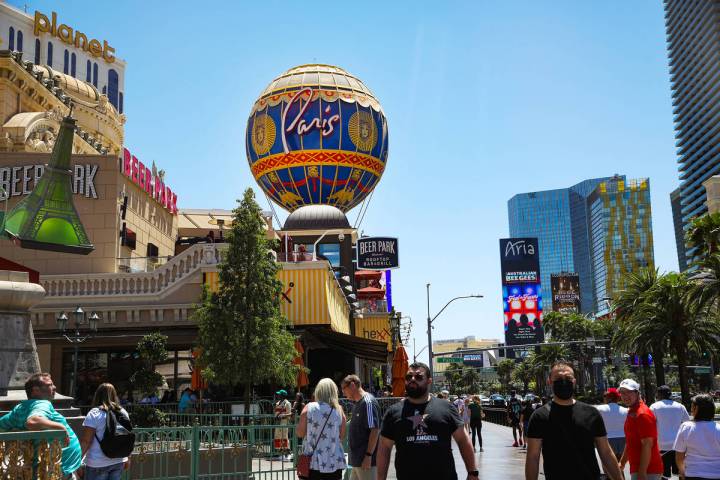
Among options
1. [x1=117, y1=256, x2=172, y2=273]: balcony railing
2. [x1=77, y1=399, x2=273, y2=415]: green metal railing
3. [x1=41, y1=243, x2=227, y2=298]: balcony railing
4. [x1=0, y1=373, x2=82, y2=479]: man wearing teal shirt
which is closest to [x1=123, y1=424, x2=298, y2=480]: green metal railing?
[x1=0, y1=373, x2=82, y2=479]: man wearing teal shirt

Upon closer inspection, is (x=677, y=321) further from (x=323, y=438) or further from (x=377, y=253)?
(x=323, y=438)

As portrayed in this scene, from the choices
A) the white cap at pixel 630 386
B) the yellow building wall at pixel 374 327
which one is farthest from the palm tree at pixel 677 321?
the white cap at pixel 630 386

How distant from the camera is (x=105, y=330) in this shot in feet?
93.4

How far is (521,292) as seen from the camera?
88.9m

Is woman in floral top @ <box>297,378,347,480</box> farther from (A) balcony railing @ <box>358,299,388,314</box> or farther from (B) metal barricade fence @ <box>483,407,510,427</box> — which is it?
(A) balcony railing @ <box>358,299,388,314</box>

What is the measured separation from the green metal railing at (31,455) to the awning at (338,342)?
2129 cm

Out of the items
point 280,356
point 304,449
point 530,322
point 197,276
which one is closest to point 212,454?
point 304,449

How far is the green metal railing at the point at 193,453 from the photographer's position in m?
11.5

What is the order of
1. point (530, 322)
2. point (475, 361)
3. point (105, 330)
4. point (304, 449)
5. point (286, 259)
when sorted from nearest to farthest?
point (304, 449)
point (105, 330)
point (286, 259)
point (530, 322)
point (475, 361)

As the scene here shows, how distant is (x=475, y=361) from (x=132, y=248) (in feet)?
519

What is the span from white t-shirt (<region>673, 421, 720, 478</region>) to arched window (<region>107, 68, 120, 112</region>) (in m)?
89.0

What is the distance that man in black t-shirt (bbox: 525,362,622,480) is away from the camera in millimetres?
5844

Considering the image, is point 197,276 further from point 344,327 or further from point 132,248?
point 344,327

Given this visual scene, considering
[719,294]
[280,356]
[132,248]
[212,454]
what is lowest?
[212,454]
